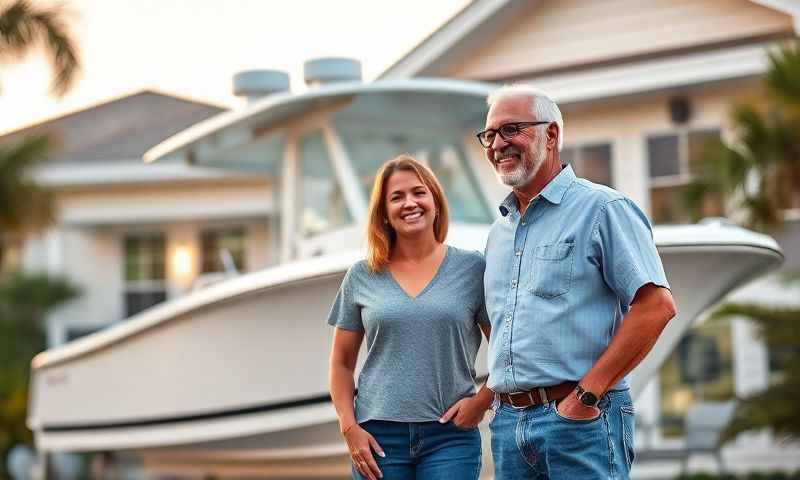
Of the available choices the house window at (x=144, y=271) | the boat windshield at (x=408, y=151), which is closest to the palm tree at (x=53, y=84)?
the house window at (x=144, y=271)

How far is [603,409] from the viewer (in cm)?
355

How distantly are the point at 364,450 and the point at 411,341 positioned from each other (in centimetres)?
36

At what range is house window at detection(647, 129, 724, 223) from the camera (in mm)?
15844

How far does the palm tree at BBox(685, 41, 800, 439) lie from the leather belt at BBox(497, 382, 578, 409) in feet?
30.2

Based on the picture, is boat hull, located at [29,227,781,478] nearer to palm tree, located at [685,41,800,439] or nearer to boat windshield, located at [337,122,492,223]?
boat windshield, located at [337,122,492,223]

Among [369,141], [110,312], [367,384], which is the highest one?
[369,141]

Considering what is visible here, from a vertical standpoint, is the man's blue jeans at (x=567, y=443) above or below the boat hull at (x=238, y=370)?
above

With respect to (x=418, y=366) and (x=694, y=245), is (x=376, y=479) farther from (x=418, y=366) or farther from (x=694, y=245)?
(x=694, y=245)

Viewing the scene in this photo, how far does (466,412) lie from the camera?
4094 mm

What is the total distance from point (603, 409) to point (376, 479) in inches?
34.3

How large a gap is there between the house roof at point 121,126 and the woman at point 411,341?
63.8ft

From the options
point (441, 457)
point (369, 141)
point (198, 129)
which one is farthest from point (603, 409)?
point (198, 129)

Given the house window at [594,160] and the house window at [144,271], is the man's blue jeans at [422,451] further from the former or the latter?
the house window at [144,271]

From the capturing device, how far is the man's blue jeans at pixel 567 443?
351cm
